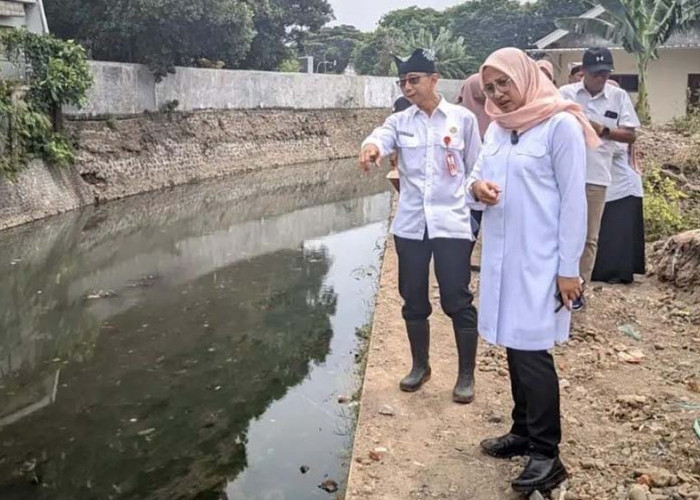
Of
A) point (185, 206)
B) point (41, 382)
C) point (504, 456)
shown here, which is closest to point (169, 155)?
point (185, 206)

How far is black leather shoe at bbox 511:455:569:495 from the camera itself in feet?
9.28

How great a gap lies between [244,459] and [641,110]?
44.3 ft

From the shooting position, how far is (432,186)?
141 inches

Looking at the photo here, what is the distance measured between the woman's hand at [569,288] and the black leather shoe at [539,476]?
1.98 feet

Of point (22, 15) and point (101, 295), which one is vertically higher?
point (22, 15)

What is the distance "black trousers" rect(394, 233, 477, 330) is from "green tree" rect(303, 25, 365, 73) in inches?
1674

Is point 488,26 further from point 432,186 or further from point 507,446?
point 507,446

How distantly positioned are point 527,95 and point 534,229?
479 millimetres

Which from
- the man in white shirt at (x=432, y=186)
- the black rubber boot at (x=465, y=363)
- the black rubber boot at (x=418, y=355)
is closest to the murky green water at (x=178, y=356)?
the black rubber boot at (x=418, y=355)

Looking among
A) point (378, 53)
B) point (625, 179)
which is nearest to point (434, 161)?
point (625, 179)

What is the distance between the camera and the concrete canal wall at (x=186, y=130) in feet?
43.7

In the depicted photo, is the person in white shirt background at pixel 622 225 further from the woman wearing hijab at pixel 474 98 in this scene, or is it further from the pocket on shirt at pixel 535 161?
the pocket on shirt at pixel 535 161

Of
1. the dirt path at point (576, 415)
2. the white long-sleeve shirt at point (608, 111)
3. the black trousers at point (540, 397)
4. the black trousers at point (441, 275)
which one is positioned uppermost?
the white long-sleeve shirt at point (608, 111)

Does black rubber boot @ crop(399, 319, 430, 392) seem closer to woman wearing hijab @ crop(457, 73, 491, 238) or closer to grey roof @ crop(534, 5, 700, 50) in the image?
woman wearing hijab @ crop(457, 73, 491, 238)
